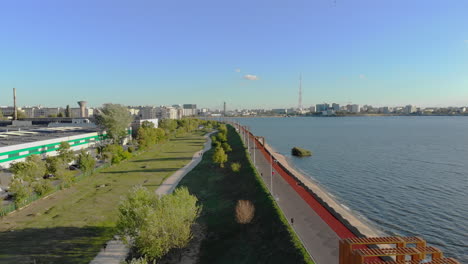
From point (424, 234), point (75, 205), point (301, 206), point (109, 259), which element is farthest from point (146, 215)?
point (424, 234)

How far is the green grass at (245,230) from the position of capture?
21938mm

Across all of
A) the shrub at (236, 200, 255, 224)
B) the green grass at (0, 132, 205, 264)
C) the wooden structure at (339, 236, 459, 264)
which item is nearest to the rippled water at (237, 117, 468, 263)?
the shrub at (236, 200, 255, 224)

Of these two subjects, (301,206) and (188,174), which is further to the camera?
(188,174)

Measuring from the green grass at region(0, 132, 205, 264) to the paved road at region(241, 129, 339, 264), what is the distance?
56.9 ft

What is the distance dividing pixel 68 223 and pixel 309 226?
2461 cm

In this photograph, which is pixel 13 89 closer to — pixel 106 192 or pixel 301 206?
pixel 106 192

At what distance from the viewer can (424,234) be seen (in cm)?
3005

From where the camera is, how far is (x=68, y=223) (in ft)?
102

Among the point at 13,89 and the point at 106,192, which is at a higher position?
the point at 13,89

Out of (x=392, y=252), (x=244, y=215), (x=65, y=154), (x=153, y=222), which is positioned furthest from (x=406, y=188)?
(x=65, y=154)

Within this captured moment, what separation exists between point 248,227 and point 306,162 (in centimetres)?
4603

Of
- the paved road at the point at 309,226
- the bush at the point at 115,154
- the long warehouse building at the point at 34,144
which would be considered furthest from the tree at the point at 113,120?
the paved road at the point at 309,226

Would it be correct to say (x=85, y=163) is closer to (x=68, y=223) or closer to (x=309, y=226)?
(x=68, y=223)

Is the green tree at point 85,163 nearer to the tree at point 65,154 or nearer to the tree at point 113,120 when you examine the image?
the tree at point 65,154
